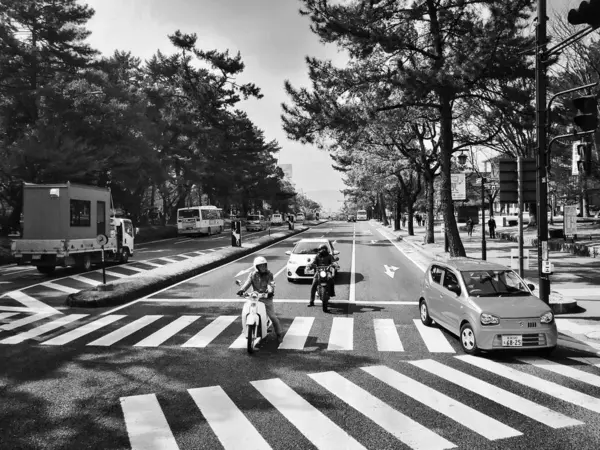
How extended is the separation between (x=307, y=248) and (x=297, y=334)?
8.08 meters

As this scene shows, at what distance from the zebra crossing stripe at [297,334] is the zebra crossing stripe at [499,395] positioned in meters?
2.25

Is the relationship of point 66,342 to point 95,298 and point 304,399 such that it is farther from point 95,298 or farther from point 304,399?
point 304,399

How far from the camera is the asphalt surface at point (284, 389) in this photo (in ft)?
16.5

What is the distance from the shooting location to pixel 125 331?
9875mm

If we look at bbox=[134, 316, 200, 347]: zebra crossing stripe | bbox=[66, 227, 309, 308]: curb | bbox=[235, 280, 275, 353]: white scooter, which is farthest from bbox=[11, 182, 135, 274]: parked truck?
bbox=[235, 280, 275, 353]: white scooter

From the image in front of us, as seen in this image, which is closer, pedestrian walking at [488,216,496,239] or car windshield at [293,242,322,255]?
car windshield at [293,242,322,255]

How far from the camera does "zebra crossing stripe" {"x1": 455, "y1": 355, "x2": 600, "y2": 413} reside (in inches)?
236

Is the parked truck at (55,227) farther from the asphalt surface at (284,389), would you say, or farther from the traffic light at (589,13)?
the traffic light at (589,13)

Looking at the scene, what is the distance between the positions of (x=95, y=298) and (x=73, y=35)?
25.0 metres

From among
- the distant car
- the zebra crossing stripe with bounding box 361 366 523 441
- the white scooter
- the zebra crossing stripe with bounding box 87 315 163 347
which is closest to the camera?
the zebra crossing stripe with bounding box 361 366 523 441

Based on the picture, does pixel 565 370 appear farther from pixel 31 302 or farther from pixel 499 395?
pixel 31 302

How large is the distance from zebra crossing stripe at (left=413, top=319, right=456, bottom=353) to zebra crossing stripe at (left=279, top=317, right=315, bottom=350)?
95.9 inches

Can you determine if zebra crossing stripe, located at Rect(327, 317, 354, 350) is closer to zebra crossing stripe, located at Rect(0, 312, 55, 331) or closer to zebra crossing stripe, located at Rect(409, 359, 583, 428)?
zebra crossing stripe, located at Rect(409, 359, 583, 428)

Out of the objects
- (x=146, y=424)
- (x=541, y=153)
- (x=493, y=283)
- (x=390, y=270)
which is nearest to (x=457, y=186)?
(x=390, y=270)
